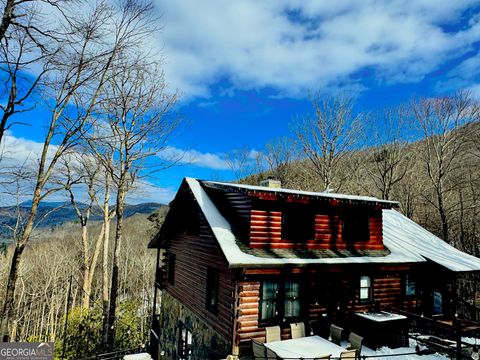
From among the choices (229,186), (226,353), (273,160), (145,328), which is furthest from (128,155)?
(273,160)

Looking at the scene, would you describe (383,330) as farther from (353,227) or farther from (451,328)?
(353,227)

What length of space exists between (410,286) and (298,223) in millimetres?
6567

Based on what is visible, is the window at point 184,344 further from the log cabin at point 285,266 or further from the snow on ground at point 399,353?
the snow on ground at point 399,353

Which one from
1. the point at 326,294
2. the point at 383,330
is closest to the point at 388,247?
the point at 383,330

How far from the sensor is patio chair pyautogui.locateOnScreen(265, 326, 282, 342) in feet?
33.5

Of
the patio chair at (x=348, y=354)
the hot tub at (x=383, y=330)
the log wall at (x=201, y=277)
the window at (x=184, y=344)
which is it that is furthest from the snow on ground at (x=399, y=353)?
the window at (x=184, y=344)

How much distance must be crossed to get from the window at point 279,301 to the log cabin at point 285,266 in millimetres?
36

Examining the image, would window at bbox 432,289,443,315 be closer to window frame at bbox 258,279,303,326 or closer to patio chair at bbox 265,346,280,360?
window frame at bbox 258,279,303,326

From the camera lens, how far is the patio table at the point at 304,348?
8.71 metres

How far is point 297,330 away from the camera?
10820 millimetres

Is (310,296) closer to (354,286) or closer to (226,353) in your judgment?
(354,286)

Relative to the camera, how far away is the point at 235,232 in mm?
11797

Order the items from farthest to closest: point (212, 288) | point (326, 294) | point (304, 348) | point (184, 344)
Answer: point (184, 344) → point (212, 288) → point (326, 294) → point (304, 348)

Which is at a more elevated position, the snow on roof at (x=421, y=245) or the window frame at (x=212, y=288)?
the snow on roof at (x=421, y=245)
